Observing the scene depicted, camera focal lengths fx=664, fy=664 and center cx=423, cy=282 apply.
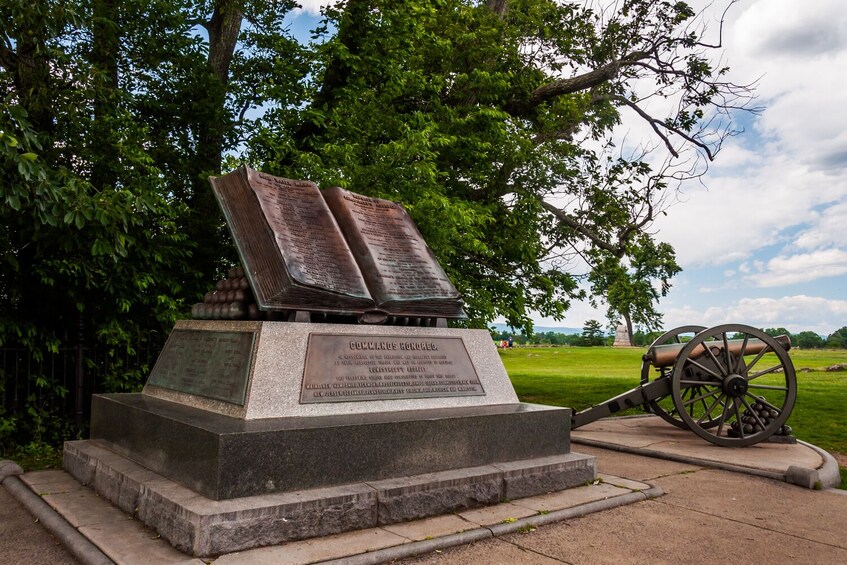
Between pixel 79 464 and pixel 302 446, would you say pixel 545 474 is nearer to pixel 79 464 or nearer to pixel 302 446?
pixel 302 446

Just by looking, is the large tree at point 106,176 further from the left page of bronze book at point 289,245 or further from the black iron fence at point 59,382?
the left page of bronze book at point 289,245

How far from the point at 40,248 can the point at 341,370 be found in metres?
4.13

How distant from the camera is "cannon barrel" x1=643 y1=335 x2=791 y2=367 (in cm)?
782

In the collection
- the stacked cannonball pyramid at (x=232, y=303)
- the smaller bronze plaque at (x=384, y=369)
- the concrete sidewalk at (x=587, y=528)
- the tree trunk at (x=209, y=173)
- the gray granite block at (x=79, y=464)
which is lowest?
the concrete sidewalk at (x=587, y=528)

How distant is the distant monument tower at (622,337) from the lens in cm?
4469

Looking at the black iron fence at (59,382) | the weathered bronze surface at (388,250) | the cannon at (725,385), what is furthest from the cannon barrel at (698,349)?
the black iron fence at (59,382)

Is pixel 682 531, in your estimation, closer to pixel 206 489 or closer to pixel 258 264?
pixel 206 489

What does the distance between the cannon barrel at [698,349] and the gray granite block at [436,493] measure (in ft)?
13.2

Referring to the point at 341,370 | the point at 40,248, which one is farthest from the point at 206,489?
the point at 40,248

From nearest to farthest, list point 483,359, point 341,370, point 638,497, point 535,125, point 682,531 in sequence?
point 682,531, point 341,370, point 638,497, point 483,359, point 535,125

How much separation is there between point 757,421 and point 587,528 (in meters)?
4.22

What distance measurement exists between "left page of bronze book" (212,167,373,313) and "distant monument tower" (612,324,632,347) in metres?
41.2

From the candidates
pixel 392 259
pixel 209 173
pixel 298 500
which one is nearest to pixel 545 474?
pixel 298 500

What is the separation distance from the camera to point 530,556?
12.9ft
